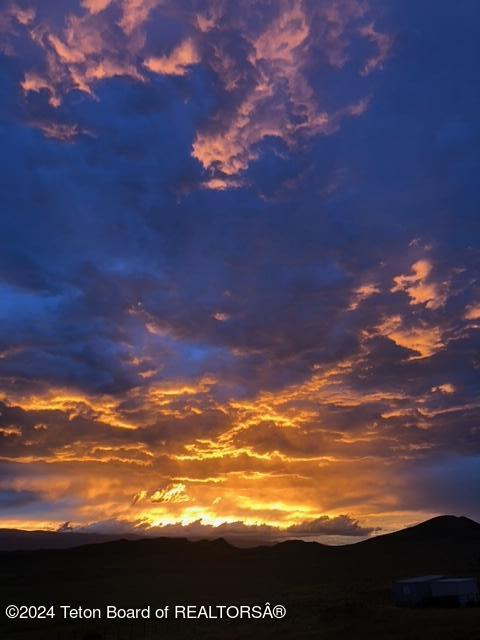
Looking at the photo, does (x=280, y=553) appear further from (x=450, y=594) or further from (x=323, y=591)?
A: (x=450, y=594)

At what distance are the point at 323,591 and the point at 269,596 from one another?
7.50m

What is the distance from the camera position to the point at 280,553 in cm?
15938

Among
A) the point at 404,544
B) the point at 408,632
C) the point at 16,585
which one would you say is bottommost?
the point at 408,632

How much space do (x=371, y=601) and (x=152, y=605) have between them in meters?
25.7

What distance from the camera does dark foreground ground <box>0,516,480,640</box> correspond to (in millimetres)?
46344

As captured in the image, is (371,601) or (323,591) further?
(323,591)

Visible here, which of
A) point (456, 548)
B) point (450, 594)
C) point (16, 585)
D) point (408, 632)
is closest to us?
point (408, 632)

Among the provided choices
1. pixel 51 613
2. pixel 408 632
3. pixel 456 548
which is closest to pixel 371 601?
pixel 408 632

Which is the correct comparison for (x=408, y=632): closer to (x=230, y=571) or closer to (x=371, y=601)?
(x=371, y=601)

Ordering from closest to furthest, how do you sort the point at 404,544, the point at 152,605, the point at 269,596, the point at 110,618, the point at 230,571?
the point at 110,618
the point at 152,605
the point at 269,596
the point at 230,571
the point at 404,544

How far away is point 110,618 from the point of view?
60125 millimetres

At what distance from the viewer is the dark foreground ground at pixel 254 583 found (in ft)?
152

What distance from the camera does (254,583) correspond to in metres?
104

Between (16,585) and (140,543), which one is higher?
(140,543)
